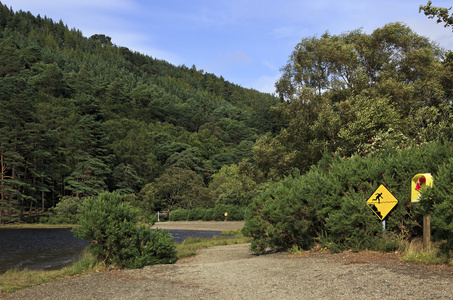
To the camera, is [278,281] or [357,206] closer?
[278,281]

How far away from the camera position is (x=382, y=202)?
31.6 feet

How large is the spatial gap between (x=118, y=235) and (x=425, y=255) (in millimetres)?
7791

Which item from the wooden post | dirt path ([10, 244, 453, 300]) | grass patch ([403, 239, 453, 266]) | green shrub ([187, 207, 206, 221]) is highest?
the wooden post

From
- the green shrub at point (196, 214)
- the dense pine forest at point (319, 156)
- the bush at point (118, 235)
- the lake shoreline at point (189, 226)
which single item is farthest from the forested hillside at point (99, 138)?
the bush at point (118, 235)

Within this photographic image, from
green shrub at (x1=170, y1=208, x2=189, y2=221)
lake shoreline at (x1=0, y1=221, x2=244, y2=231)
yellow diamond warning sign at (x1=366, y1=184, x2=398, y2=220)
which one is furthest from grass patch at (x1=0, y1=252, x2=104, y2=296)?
green shrub at (x1=170, y1=208, x2=189, y2=221)

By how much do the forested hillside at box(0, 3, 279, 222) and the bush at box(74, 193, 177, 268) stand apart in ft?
161

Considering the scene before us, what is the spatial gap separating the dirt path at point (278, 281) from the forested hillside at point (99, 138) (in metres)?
51.6

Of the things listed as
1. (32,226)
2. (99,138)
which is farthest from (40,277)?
(99,138)

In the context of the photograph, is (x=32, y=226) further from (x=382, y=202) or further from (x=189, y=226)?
(x=382, y=202)

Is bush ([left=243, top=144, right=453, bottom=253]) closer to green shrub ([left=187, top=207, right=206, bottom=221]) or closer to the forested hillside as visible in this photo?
green shrub ([left=187, top=207, right=206, bottom=221])

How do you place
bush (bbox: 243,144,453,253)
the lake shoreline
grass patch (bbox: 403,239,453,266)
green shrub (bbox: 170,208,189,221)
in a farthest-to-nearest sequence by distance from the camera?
green shrub (bbox: 170,208,189,221)
the lake shoreline
bush (bbox: 243,144,453,253)
grass patch (bbox: 403,239,453,266)

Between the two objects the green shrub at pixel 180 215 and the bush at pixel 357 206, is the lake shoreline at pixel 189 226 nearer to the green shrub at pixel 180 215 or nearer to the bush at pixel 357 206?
the green shrub at pixel 180 215

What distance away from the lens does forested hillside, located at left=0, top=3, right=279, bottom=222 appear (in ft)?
201

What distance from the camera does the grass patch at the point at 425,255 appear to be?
796cm
